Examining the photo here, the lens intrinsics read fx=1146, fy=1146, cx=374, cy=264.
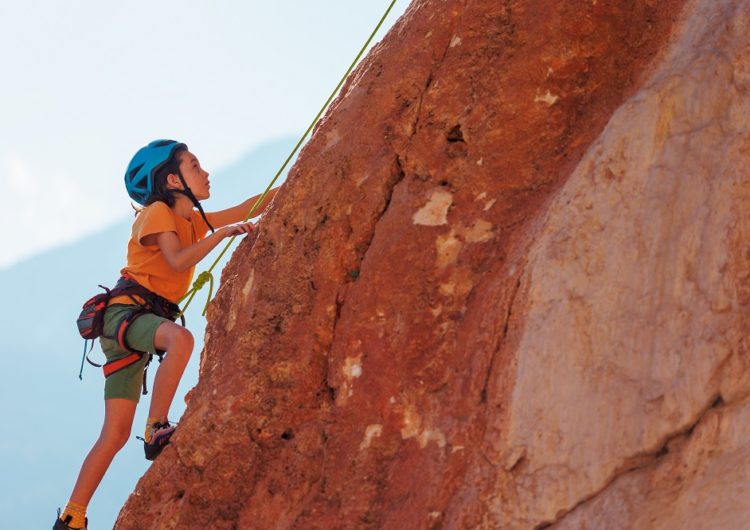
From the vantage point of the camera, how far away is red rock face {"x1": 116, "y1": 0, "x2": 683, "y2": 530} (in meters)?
4.95

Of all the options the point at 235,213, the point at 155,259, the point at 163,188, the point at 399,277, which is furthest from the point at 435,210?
the point at 235,213

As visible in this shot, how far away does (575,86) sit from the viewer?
5.41 m

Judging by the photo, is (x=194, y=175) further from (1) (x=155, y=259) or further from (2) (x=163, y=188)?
(1) (x=155, y=259)

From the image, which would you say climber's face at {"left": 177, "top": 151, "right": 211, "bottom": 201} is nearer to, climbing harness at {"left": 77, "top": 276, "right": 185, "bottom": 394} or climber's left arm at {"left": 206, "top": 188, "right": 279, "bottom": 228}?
climber's left arm at {"left": 206, "top": 188, "right": 279, "bottom": 228}

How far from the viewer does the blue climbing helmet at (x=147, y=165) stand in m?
6.65

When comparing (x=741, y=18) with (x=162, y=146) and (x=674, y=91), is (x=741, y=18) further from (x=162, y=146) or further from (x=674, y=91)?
(x=162, y=146)

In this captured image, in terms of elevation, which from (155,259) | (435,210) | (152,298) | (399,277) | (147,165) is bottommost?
(399,277)

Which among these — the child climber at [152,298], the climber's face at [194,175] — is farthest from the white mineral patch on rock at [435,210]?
the climber's face at [194,175]

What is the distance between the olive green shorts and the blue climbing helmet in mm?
772

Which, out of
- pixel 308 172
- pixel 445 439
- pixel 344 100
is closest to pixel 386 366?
pixel 445 439

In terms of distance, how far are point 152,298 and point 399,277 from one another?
67.6 inches

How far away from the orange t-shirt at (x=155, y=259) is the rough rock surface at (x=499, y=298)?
0.38 metres

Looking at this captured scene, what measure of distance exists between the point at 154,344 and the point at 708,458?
3173 mm

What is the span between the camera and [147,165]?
666 cm
